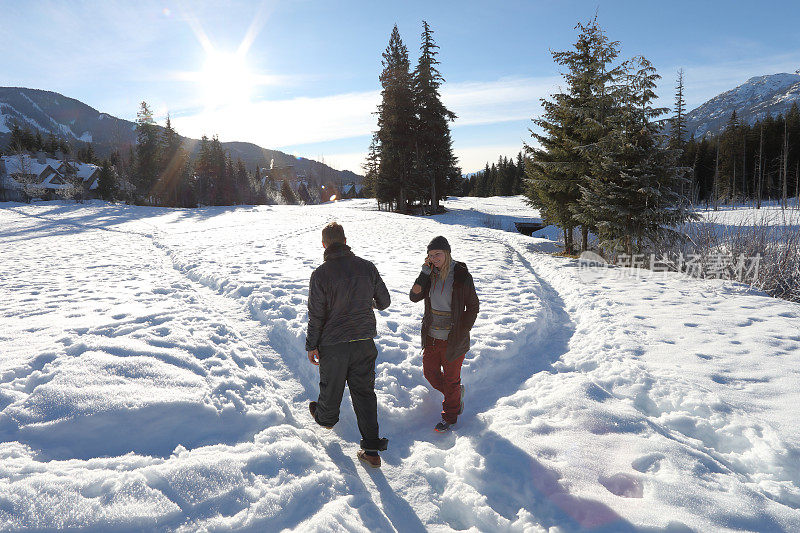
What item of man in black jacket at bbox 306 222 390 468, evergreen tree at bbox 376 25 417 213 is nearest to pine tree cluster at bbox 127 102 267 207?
evergreen tree at bbox 376 25 417 213

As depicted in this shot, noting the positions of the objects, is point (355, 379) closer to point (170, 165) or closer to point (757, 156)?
point (170, 165)

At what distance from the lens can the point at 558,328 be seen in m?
7.35

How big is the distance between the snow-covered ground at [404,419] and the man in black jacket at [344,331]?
44 centimetres

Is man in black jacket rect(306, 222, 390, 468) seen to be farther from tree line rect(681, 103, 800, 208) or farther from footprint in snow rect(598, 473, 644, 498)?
tree line rect(681, 103, 800, 208)

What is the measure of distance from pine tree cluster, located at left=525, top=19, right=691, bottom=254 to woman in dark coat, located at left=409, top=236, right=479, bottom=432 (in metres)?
9.36

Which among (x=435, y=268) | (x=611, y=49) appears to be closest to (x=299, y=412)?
(x=435, y=268)

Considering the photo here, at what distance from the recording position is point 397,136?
101 ft

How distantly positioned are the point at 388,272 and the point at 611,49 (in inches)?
429

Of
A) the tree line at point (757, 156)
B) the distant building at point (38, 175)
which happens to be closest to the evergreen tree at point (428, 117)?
the tree line at point (757, 156)

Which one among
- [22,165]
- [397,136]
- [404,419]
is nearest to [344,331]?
[404,419]

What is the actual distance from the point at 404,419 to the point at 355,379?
1.22 metres

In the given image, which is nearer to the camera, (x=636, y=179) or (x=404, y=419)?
(x=404, y=419)

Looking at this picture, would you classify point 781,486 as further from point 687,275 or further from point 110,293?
point 110,293

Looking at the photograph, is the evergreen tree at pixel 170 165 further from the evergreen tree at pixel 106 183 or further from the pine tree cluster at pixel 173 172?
the evergreen tree at pixel 106 183
